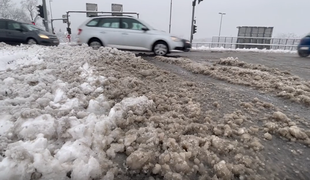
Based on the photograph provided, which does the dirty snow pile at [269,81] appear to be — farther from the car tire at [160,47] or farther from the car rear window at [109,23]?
the car rear window at [109,23]

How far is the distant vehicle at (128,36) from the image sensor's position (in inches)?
321

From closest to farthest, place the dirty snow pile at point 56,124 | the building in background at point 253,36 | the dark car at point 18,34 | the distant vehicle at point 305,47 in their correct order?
the dirty snow pile at point 56,124, the dark car at point 18,34, the distant vehicle at point 305,47, the building in background at point 253,36

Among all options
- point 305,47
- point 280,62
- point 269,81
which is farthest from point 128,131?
point 305,47

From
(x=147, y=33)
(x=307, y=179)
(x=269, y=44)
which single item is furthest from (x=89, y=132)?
Result: (x=269, y=44)

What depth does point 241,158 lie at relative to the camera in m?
1.69

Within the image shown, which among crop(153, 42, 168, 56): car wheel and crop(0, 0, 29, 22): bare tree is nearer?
crop(153, 42, 168, 56): car wheel

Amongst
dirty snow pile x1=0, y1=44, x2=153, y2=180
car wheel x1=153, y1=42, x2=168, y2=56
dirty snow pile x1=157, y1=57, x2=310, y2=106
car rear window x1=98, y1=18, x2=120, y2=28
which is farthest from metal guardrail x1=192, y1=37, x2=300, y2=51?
dirty snow pile x1=0, y1=44, x2=153, y2=180

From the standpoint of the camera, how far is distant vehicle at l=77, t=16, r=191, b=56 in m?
8.15

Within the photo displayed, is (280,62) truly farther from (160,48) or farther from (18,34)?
(18,34)

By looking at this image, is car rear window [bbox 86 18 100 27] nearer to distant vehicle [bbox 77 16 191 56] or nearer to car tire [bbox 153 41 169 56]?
distant vehicle [bbox 77 16 191 56]

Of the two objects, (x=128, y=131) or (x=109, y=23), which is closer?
(x=128, y=131)

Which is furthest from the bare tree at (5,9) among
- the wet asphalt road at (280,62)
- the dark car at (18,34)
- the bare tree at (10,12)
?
the wet asphalt road at (280,62)

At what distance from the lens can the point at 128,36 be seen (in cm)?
817

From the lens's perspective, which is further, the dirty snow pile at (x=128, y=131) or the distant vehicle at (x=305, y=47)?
the distant vehicle at (x=305, y=47)
